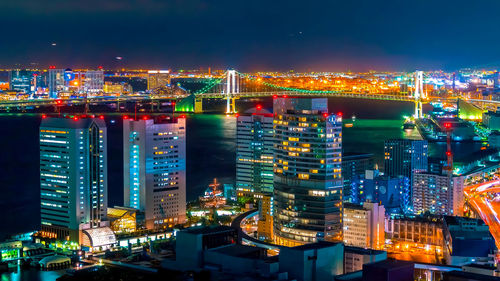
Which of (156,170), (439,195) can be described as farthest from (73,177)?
(439,195)

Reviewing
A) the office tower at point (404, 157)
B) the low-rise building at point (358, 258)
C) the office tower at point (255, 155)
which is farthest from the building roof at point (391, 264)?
the office tower at point (404, 157)

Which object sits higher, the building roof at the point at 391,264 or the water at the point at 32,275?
the building roof at the point at 391,264

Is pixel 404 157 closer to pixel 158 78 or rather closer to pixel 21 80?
pixel 158 78

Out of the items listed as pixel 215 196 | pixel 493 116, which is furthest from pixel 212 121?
pixel 215 196

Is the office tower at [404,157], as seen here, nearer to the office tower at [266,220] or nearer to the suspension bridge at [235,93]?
the office tower at [266,220]

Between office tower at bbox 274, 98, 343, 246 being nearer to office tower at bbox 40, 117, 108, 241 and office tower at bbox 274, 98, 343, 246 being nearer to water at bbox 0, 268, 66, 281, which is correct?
office tower at bbox 40, 117, 108, 241

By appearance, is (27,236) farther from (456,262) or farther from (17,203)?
(456,262)
